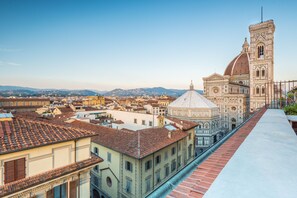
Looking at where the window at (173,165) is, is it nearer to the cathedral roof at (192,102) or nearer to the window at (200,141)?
the window at (200,141)

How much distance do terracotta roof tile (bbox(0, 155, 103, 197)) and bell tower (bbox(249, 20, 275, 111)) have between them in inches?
1755

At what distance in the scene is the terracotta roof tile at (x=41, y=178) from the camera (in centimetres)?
605

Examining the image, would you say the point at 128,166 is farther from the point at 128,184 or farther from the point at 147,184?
the point at 147,184

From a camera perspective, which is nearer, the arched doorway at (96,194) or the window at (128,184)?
the window at (128,184)

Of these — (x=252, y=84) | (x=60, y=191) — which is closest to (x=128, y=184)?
(x=60, y=191)

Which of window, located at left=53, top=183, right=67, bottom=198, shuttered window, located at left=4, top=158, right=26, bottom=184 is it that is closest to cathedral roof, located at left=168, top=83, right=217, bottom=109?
window, located at left=53, top=183, right=67, bottom=198

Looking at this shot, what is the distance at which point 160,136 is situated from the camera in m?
17.4

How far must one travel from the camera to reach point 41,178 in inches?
272

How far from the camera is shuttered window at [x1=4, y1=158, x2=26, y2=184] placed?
20.7 feet

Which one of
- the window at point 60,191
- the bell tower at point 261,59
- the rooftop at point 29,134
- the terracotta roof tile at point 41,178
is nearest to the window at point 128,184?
the terracotta roof tile at point 41,178

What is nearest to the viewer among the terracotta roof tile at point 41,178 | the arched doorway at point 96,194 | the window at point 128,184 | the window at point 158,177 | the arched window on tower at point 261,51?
the terracotta roof tile at point 41,178

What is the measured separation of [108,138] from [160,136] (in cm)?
521

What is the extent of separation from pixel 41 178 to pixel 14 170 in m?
0.99

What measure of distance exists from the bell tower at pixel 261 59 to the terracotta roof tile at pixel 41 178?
44571 mm
